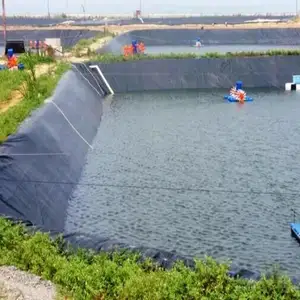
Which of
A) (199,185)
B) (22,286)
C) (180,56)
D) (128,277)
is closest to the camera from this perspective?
(128,277)

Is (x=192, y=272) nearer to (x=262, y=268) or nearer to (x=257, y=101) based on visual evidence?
(x=262, y=268)

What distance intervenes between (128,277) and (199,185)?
10.6 m

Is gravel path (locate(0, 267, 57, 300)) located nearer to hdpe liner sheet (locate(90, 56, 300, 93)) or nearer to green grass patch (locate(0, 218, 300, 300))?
green grass patch (locate(0, 218, 300, 300))

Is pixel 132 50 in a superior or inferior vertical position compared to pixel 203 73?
superior

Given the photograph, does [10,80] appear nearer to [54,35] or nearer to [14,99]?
[14,99]

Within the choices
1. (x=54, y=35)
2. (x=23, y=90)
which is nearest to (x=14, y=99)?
(x=23, y=90)

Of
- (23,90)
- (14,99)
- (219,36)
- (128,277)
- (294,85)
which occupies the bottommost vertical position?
(294,85)

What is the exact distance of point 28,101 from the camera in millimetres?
26812

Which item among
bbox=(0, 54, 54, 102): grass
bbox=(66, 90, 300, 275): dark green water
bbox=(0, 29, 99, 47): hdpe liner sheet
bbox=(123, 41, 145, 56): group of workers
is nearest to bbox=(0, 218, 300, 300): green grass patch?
bbox=(66, 90, 300, 275): dark green water

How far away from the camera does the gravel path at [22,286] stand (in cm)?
1057

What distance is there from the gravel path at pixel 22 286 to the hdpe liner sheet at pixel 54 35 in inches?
2709

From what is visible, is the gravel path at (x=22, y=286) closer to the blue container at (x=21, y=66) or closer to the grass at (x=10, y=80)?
the grass at (x=10, y=80)

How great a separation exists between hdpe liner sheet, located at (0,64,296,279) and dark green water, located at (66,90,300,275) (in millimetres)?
605

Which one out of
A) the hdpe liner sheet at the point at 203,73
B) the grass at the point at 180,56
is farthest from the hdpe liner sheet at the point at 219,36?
the hdpe liner sheet at the point at 203,73
